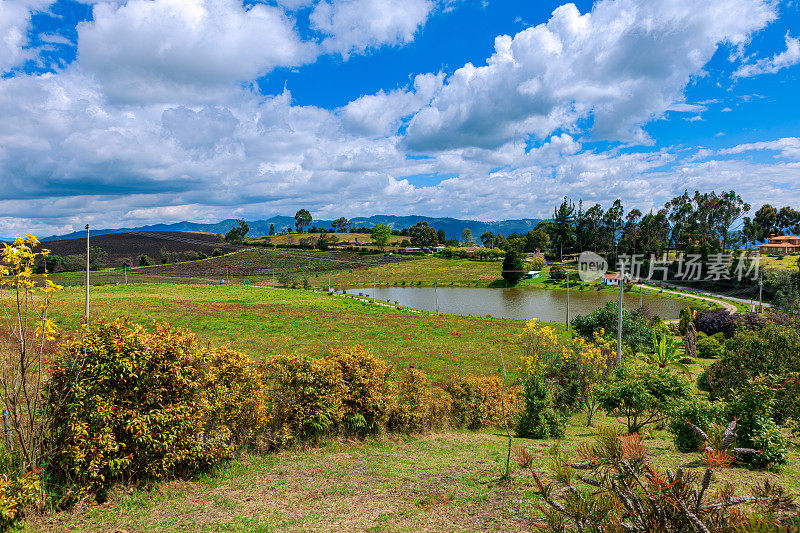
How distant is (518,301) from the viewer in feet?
192

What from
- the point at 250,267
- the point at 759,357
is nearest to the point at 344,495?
the point at 759,357

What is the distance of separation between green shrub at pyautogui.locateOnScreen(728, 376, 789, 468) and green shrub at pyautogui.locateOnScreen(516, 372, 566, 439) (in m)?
4.30

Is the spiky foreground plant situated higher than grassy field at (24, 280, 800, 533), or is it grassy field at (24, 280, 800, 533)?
the spiky foreground plant

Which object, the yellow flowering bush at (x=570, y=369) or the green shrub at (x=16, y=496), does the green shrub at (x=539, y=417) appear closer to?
the yellow flowering bush at (x=570, y=369)

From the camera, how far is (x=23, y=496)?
5633mm

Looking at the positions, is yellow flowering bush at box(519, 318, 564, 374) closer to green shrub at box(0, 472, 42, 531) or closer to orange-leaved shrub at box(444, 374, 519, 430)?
orange-leaved shrub at box(444, 374, 519, 430)

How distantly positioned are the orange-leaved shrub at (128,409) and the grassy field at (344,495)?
456 millimetres

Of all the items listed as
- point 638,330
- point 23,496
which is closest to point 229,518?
point 23,496

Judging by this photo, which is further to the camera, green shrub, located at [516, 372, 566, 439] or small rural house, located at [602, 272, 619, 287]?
small rural house, located at [602, 272, 619, 287]

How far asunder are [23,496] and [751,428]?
13187 mm

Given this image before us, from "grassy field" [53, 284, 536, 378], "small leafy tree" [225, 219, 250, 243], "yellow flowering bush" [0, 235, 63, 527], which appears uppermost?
"small leafy tree" [225, 219, 250, 243]

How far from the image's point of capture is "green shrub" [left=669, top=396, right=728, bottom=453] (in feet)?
29.9

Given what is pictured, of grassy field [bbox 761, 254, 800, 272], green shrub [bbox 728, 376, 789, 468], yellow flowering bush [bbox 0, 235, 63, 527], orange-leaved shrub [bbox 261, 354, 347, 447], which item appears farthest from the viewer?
grassy field [bbox 761, 254, 800, 272]

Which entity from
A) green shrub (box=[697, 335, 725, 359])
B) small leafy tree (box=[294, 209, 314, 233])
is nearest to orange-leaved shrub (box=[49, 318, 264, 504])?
green shrub (box=[697, 335, 725, 359])
